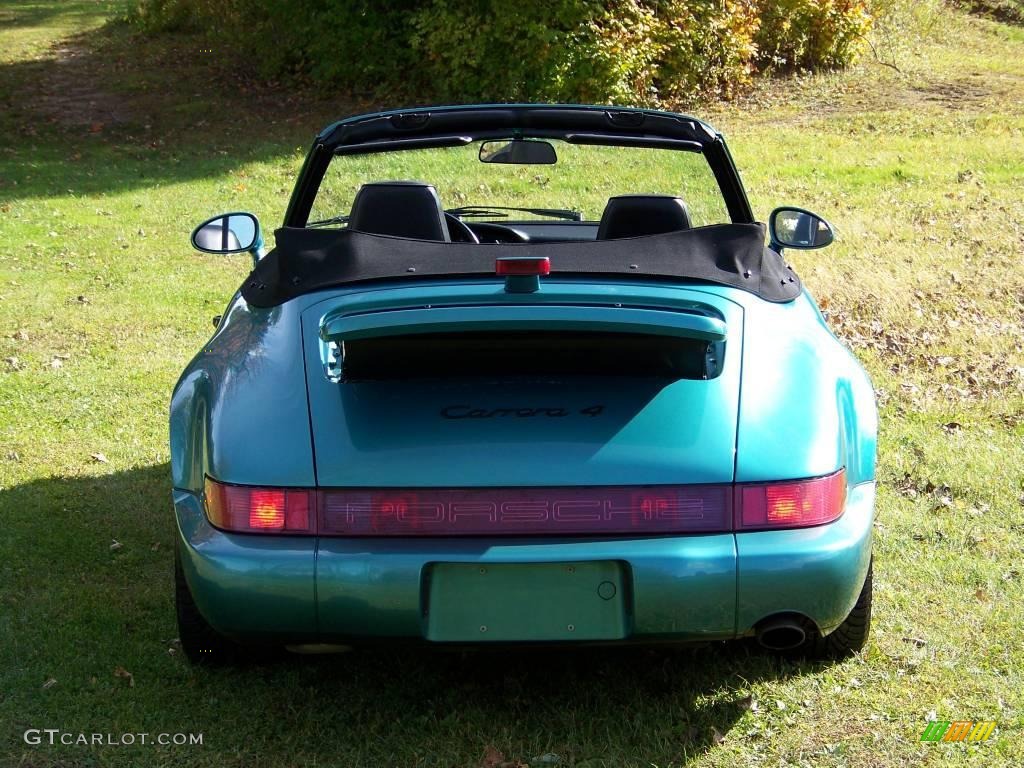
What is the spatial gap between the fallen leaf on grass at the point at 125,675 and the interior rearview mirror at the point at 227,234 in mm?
1548

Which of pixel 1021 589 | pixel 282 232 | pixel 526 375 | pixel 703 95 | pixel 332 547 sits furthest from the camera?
pixel 703 95

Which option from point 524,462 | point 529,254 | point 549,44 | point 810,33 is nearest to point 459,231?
point 529,254

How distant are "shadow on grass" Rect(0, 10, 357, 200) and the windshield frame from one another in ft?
32.2

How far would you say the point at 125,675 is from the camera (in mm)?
3680

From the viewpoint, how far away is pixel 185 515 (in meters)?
3.17

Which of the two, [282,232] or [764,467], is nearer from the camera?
[764,467]

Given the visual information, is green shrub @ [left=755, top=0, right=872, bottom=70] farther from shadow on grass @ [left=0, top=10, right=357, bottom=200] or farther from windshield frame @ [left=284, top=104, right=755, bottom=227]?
windshield frame @ [left=284, top=104, right=755, bottom=227]

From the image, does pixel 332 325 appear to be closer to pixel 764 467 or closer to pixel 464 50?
pixel 764 467

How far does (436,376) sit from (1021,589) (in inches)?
94.0

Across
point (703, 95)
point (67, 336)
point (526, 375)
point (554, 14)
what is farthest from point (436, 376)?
point (703, 95)

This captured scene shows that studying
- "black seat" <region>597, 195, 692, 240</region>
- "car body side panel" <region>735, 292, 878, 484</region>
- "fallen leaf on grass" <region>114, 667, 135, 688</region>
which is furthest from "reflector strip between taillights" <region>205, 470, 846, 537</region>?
"black seat" <region>597, 195, 692, 240</region>

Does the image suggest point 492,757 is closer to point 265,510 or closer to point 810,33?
point 265,510

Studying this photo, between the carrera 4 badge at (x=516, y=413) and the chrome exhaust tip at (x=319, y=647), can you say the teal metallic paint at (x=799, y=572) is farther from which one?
the chrome exhaust tip at (x=319, y=647)
